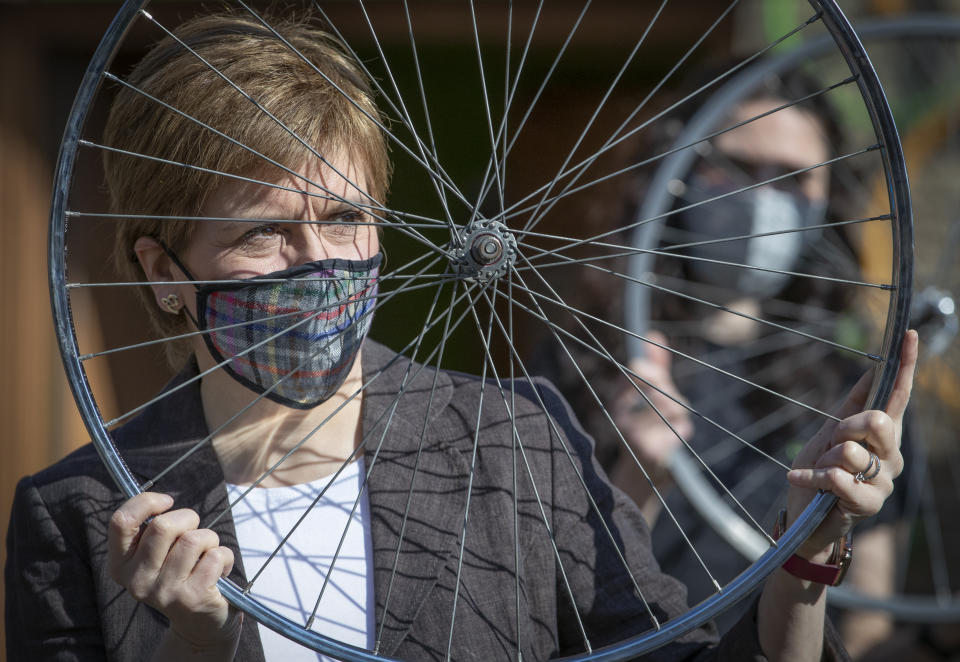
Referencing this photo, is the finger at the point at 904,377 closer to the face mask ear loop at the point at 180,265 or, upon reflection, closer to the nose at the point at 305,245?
the nose at the point at 305,245

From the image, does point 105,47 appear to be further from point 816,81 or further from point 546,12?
point 546,12

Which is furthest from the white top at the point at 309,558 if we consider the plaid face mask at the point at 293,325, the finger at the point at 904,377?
the finger at the point at 904,377

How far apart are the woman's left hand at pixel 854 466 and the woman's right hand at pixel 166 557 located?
2.09 feet

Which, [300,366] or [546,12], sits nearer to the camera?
[300,366]

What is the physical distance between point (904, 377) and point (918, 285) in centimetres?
110

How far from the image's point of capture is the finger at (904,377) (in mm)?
960

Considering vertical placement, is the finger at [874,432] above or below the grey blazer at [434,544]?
above

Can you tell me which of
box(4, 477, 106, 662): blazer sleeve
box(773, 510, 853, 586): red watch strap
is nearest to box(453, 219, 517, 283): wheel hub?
box(773, 510, 853, 586): red watch strap

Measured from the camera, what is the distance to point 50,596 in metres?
1.12

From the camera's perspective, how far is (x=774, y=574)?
1048 millimetres

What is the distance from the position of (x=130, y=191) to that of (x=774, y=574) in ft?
3.05

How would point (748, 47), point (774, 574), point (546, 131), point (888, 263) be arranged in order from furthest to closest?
point (546, 131), point (748, 47), point (888, 263), point (774, 574)

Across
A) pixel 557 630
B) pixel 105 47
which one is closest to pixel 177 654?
pixel 557 630

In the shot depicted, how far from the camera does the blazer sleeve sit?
1114mm
